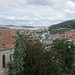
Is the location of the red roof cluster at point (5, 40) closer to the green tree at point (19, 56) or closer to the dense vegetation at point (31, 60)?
the dense vegetation at point (31, 60)

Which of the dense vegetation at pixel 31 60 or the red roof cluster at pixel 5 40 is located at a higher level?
the red roof cluster at pixel 5 40

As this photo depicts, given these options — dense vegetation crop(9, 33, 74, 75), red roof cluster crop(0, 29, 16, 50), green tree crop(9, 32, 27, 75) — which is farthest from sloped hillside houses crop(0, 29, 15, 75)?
green tree crop(9, 32, 27, 75)

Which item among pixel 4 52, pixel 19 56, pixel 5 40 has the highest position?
pixel 5 40

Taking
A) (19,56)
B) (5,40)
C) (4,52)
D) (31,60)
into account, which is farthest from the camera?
(5,40)

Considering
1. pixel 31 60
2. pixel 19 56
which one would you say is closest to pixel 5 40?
pixel 19 56

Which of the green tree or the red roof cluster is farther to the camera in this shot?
the red roof cluster

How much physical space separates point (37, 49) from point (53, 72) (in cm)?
371

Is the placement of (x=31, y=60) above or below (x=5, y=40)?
below

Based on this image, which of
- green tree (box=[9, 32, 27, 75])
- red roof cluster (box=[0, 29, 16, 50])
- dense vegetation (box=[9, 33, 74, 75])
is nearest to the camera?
green tree (box=[9, 32, 27, 75])

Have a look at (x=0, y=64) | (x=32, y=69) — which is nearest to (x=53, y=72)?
(x=32, y=69)

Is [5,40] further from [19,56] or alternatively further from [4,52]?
[19,56]

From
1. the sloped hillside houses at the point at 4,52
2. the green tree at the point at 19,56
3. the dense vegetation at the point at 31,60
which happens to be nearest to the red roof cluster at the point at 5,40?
the sloped hillside houses at the point at 4,52

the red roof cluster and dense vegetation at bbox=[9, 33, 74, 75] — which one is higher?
the red roof cluster

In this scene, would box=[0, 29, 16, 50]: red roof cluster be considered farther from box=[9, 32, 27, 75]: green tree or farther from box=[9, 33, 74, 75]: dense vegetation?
box=[9, 32, 27, 75]: green tree
